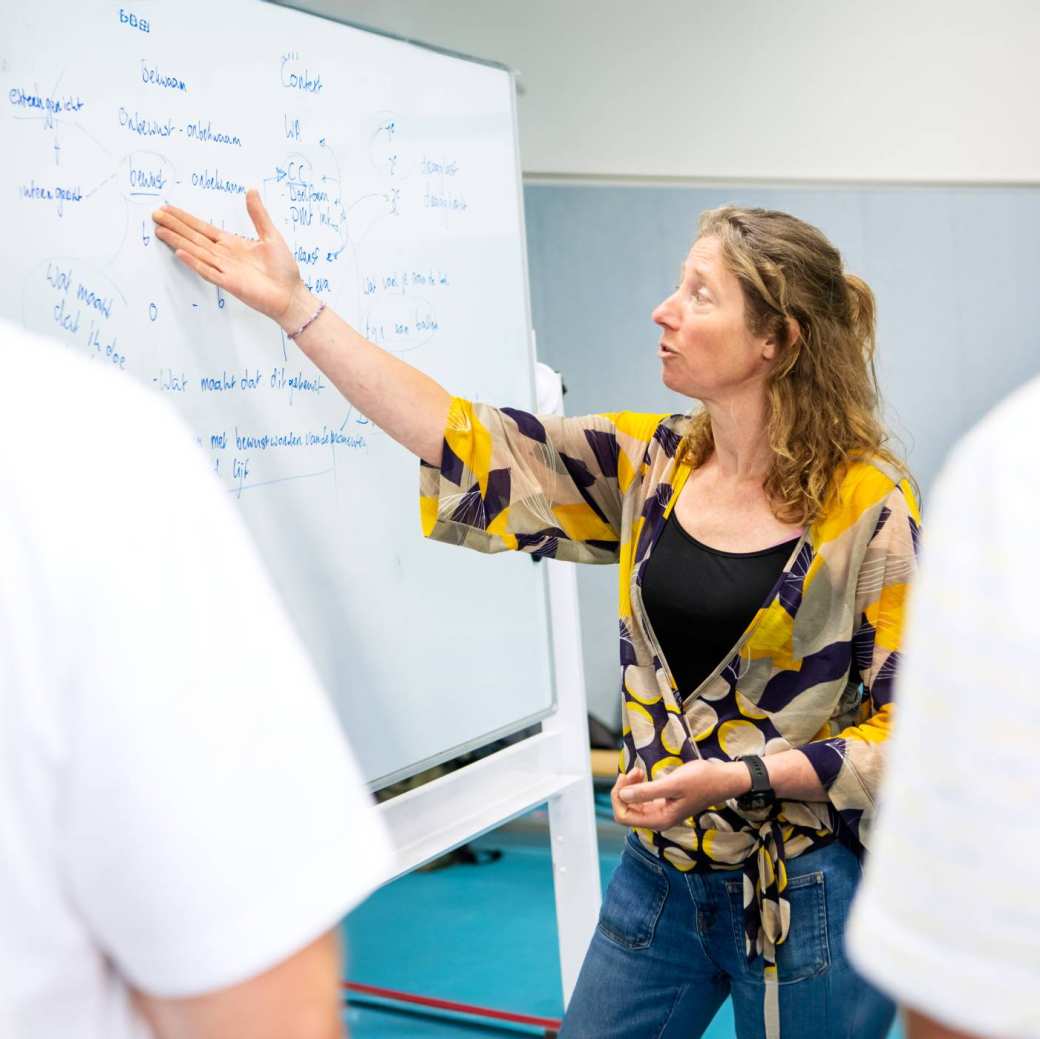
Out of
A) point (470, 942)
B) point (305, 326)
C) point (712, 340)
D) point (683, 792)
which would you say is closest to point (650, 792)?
point (683, 792)

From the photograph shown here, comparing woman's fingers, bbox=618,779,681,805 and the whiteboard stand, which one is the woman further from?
the whiteboard stand

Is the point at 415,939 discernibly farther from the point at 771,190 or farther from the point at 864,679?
the point at 771,190

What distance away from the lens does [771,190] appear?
150 inches

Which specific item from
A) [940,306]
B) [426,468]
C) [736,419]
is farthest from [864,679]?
[940,306]

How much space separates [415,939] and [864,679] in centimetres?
223

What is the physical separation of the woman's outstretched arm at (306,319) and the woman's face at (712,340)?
1.08 ft

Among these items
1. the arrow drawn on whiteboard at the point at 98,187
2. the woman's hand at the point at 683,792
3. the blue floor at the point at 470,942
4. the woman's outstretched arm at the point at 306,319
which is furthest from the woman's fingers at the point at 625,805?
the blue floor at the point at 470,942

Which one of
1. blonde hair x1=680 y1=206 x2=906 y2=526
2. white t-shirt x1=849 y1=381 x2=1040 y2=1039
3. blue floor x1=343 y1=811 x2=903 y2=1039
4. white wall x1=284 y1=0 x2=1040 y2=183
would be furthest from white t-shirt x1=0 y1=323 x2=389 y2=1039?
white wall x1=284 y1=0 x2=1040 y2=183

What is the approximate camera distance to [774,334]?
1653mm

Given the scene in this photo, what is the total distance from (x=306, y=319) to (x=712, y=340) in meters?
0.53

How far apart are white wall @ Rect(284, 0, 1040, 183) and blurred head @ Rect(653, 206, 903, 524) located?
89.3 inches

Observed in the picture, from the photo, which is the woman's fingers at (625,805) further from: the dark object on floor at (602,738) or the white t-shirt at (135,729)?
the dark object on floor at (602,738)

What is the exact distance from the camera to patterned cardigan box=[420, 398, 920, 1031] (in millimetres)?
1494

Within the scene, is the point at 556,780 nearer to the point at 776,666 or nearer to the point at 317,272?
the point at 776,666
